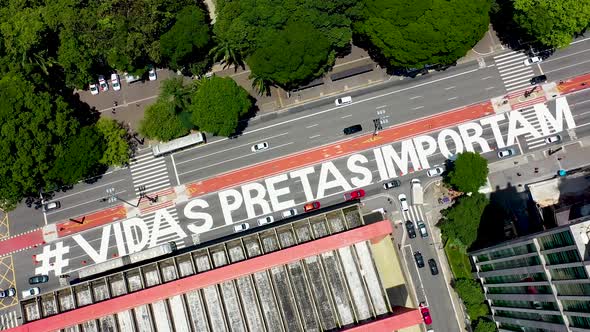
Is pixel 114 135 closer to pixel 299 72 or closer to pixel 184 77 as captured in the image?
pixel 184 77

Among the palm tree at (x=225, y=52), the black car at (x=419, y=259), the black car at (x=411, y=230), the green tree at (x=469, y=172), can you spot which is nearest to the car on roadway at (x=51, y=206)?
the palm tree at (x=225, y=52)

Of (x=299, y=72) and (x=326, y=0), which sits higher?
(x=326, y=0)

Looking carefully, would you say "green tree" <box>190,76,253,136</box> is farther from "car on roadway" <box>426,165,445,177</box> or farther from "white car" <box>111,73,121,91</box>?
"car on roadway" <box>426,165,445,177</box>

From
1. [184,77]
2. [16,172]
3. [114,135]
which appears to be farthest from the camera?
[184,77]

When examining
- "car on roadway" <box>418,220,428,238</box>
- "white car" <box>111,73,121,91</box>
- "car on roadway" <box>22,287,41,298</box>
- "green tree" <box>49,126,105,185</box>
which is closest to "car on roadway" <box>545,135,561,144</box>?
"car on roadway" <box>418,220,428,238</box>

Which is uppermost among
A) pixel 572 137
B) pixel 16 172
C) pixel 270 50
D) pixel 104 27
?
pixel 104 27

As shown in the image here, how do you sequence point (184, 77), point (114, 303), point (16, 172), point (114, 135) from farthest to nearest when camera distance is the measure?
point (184, 77) < point (114, 135) < point (16, 172) < point (114, 303)

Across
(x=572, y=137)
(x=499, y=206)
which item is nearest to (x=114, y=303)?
(x=499, y=206)
